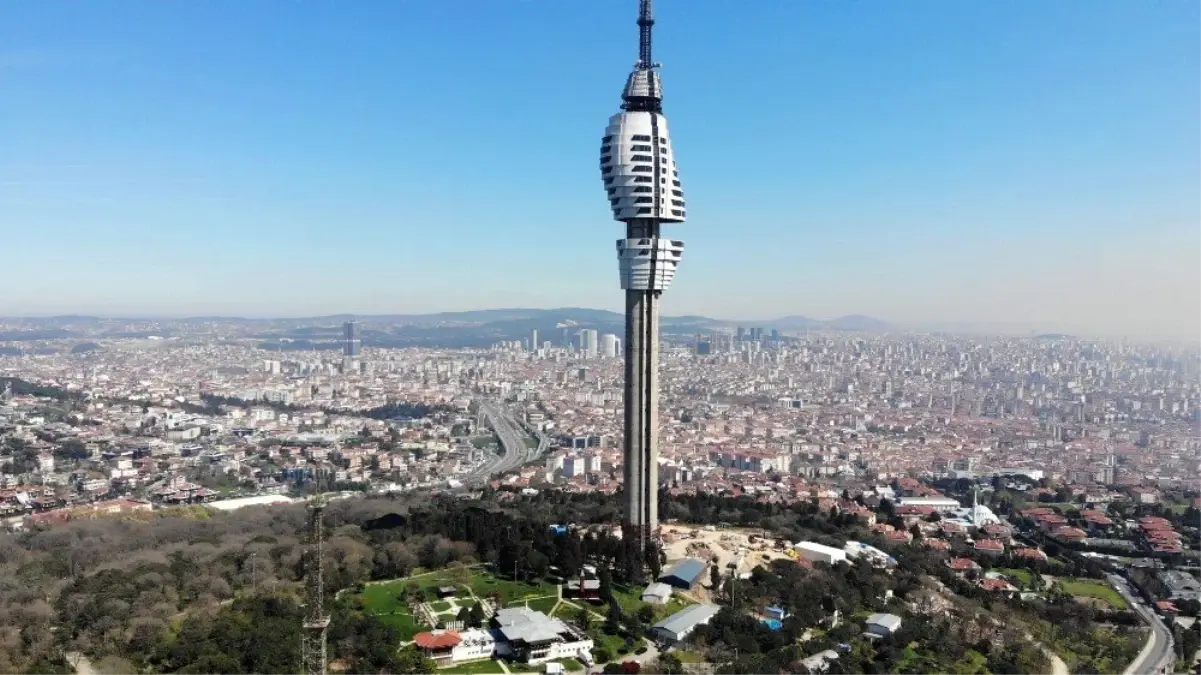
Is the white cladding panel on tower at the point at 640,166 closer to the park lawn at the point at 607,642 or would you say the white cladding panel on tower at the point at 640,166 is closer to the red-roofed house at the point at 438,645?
the park lawn at the point at 607,642

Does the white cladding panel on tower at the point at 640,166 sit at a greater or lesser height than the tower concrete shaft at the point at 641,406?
greater

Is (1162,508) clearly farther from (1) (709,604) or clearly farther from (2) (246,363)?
(2) (246,363)

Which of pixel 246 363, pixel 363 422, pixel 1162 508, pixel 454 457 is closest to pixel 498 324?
pixel 246 363

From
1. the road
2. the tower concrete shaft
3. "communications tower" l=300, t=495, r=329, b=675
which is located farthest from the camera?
the tower concrete shaft

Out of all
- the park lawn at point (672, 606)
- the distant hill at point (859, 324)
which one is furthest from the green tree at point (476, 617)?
the distant hill at point (859, 324)

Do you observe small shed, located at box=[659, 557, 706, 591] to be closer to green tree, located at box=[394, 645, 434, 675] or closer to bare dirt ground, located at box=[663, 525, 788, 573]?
bare dirt ground, located at box=[663, 525, 788, 573]

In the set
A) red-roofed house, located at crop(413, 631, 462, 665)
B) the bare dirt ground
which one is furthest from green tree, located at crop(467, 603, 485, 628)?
the bare dirt ground

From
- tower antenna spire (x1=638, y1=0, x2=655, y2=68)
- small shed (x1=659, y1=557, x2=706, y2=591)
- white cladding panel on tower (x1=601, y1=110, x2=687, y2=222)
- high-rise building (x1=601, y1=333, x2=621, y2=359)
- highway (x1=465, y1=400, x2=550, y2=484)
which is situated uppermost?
tower antenna spire (x1=638, y1=0, x2=655, y2=68)
